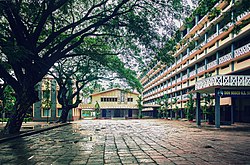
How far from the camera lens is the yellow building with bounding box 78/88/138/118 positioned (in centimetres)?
6100

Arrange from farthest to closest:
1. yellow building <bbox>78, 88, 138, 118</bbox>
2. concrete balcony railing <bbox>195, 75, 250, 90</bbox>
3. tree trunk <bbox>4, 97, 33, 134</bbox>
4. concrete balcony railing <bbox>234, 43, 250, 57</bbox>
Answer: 1. yellow building <bbox>78, 88, 138, 118</bbox>
2. concrete balcony railing <bbox>234, 43, 250, 57</bbox>
3. concrete balcony railing <bbox>195, 75, 250, 90</bbox>
4. tree trunk <bbox>4, 97, 33, 134</bbox>

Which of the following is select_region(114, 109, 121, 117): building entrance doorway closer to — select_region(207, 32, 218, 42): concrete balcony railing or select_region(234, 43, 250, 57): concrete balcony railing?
select_region(207, 32, 218, 42): concrete balcony railing

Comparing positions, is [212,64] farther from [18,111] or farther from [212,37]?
[18,111]

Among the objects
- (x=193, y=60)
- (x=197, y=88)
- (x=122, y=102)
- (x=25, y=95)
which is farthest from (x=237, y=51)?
(x=122, y=102)

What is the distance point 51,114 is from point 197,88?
30941mm

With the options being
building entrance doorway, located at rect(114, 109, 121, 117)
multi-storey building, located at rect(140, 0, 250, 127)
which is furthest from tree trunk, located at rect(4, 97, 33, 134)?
building entrance doorway, located at rect(114, 109, 121, 117)

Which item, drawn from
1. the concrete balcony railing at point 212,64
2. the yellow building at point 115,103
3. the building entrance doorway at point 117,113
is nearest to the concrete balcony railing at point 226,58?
the concrete balcony railing at point 212,64

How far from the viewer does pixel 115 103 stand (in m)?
61.7

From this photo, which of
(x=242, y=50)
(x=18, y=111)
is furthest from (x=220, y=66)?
(x=18, y=111)

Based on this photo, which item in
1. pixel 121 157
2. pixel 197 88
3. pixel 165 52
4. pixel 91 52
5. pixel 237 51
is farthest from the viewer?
pixel 237 51

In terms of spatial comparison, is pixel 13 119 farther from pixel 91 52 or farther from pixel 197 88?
pixel 197 88

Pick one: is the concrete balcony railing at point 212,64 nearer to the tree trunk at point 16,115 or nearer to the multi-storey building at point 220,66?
the multi-storey building at point 220,66

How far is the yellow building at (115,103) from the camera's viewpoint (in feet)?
200

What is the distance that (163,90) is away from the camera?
6738 cm
